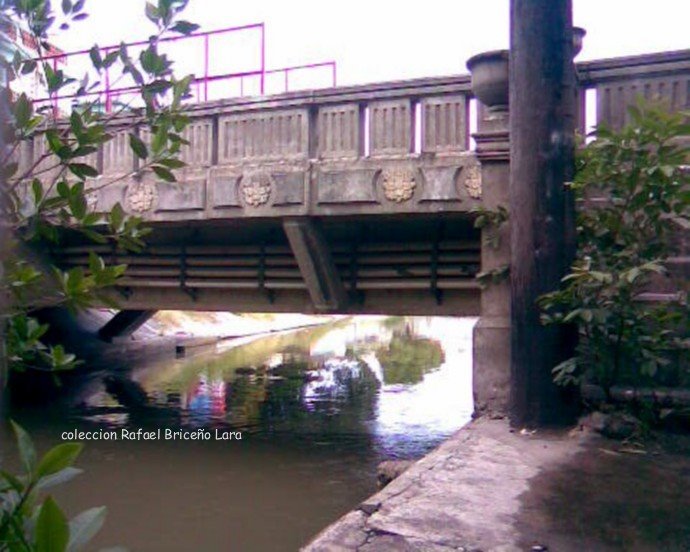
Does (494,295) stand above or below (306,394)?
above

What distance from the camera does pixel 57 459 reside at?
1311 millimetres

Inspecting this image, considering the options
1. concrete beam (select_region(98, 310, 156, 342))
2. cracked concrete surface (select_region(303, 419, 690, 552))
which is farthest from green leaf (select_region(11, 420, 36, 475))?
concrete beam (select_region(98, 310, 156, 342))

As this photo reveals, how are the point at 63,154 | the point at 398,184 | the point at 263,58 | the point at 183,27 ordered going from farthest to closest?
1. the point at 263,58
2. the point at 398,184
3. the point at 183,27
4. the point at 63,154

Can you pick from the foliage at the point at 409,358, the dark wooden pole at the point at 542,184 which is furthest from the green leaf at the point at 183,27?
the foliage at the point at 409,358

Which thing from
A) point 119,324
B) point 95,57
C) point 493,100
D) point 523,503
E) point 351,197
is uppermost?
point 493,100

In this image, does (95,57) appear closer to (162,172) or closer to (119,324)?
(162,172)

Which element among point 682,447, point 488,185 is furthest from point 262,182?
point 682,447

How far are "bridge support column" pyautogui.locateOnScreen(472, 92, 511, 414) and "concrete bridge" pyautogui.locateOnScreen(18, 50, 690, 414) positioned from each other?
0.01m

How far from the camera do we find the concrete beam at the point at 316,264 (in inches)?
317

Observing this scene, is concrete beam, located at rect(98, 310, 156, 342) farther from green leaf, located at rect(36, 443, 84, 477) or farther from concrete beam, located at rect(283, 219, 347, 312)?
green leaf, located at rect(36, 443, 84, 477)

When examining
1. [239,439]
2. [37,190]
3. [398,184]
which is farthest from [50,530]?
[239,439]

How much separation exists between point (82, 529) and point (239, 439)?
9045mm

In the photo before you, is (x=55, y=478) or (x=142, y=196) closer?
(x=55, y=478)

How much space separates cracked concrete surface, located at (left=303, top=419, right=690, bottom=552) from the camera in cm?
328
